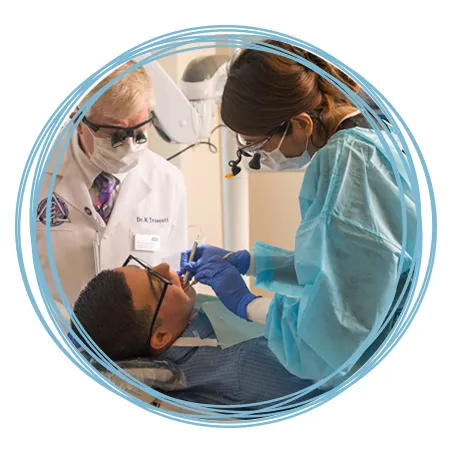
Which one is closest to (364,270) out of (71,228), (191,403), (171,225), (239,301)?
(239,301)

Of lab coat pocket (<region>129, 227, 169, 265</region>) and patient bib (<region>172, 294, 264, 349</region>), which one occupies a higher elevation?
lab coat pocket (<region>129, 227, 169, 265</region>)

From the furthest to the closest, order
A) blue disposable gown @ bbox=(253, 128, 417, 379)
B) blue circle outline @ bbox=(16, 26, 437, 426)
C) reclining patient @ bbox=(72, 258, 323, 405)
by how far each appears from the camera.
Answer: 1. reclining patient @ bbox=(72, 258, 323, 405)
2. blue circle outline @ bbox=(16, 26, 437, 426)
3. blue disposable gown @ bbox=(253, 128, 417, 379)

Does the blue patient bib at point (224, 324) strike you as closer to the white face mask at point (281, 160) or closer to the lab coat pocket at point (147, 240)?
the lab coat pocket at point (147, 240)

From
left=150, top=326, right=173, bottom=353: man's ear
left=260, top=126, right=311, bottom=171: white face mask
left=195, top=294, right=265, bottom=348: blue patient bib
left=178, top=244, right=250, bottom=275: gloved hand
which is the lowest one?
left=150, top=326, right=173, bottom=353: man's ear

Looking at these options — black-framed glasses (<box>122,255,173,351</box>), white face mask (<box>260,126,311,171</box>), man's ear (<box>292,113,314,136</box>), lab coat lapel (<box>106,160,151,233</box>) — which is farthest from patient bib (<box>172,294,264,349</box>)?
man's ear (<box>292,113,314,136</box>)

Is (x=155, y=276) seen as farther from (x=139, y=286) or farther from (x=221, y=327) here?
(x=221, y=327)

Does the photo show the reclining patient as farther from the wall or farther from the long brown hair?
the long brown hair

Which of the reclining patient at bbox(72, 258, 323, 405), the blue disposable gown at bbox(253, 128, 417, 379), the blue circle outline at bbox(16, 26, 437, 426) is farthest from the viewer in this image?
the reclining patient at bbox(72, 258, 323, 405)

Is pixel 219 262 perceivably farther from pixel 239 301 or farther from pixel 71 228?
pixel 71 228

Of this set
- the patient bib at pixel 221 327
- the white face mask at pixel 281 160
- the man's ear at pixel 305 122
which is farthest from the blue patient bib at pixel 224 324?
the man's ear at pixel 305 122

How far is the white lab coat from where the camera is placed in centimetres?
170

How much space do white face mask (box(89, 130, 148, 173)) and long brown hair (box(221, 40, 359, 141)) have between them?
0.29 meters

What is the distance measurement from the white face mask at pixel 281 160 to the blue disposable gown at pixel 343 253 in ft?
0.24

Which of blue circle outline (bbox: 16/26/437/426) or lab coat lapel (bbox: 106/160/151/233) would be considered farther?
lab coat lapel (bbox: 106/160/151/233)
